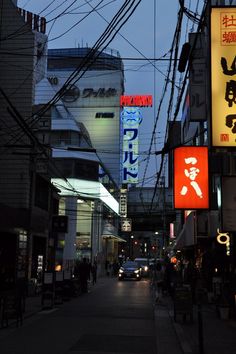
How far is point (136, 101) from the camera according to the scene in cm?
8081

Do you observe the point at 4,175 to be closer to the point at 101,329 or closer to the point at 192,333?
the point at 101,329

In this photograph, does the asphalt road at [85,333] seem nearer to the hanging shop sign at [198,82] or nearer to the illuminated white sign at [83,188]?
the hanging shop sign at [198,82]

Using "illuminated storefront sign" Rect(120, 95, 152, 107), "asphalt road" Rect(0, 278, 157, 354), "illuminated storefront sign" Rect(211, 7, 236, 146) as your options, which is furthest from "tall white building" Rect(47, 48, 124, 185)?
"illuminated storefront sign" Rect(211, 7, 236, 146)

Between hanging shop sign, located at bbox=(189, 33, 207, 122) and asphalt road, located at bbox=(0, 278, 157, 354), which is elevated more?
hanging shop sign, located at bbox=(189, 33, 207, 122)

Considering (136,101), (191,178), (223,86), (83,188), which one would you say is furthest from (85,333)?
(136,101)

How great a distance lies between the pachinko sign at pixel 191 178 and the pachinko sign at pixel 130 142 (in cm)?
5134

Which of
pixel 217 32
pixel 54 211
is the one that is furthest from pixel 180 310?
pixel 54 211

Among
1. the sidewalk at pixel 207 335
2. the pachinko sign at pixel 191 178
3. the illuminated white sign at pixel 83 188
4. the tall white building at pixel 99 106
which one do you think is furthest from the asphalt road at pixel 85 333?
the tall white building at pixel 99 106

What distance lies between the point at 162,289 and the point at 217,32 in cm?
1978

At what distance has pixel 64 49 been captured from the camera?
299 ft

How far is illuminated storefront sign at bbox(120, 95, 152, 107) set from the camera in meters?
79.0

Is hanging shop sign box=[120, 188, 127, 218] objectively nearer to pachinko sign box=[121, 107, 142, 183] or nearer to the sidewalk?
pachinko sign box=[121, 107, 142, 183]

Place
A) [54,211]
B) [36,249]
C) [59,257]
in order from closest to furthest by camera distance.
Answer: [36,249] < [54,211] < [59,257]

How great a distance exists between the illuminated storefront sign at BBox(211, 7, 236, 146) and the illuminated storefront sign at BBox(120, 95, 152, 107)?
67244 millimetres
